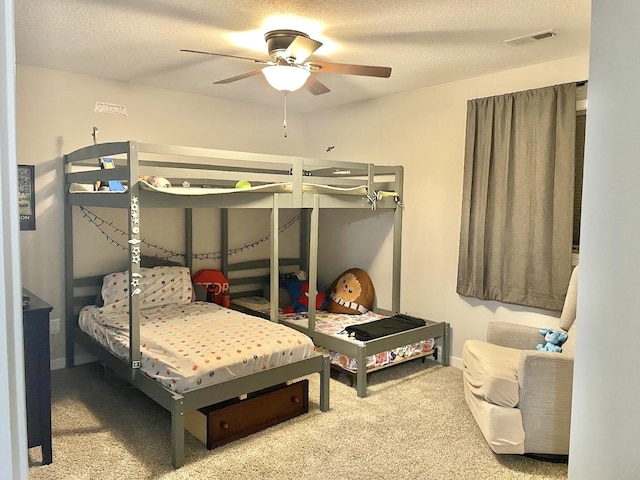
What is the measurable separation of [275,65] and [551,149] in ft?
6.55

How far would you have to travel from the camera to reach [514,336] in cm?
328

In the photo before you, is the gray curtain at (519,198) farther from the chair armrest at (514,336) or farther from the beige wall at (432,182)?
the chair armrest at (514,336)

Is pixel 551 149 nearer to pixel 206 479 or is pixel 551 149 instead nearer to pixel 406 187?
pixel 406 187

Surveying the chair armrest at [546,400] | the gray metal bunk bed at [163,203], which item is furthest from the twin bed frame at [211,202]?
the chair armrest at [546,400]

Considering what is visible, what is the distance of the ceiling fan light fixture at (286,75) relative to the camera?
8.95 ft

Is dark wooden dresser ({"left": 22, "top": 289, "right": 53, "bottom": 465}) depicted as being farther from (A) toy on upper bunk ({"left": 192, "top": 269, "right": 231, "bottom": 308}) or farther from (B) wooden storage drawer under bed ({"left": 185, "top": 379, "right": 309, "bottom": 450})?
(A) toy on upper bunk ({"left": 192, "top": 269, "right": 231, "bottom": 308})

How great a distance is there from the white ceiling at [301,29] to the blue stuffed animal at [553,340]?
184 cm

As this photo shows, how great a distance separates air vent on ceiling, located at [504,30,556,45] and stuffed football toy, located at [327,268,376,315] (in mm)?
2446

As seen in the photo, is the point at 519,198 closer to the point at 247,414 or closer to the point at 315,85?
the point at 315,85

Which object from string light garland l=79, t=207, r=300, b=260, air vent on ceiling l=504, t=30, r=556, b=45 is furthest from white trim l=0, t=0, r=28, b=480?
string light garland l=79, t=207, r=300, b=260

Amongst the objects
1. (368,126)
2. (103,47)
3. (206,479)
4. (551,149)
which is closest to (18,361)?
(206,479)

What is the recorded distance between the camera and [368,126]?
468 centimetres

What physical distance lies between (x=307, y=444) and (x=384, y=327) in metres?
→ 1.34

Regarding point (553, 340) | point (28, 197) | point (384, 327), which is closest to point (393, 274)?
point (384, 327)
